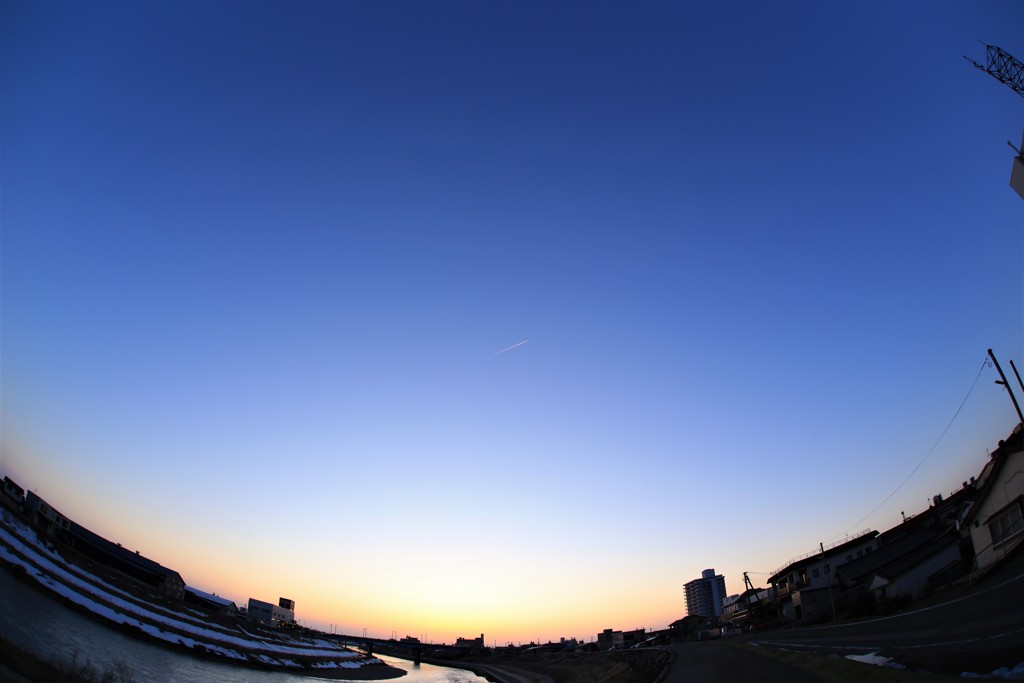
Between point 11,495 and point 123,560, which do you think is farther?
point 123,560

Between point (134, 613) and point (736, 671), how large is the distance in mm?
67013

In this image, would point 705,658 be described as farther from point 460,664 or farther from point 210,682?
point 460,664

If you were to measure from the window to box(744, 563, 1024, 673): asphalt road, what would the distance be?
17.1 feet

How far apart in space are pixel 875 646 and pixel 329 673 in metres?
85.0

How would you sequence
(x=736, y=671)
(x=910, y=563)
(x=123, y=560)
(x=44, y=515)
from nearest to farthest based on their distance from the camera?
(x=736, y=671) < (x=910, y=563) < (x=44, y=515) < (x=123, y=560)

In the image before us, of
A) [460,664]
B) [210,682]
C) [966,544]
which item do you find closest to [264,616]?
[460,664]

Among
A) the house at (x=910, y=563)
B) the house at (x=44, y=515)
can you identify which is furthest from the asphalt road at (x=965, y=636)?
the house at (x=44, y=515)

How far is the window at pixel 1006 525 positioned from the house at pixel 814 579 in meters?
37.3

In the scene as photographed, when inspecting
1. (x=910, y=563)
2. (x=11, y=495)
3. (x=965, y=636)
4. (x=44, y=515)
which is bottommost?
(x=965, y=636)

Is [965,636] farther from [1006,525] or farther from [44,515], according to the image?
[44,515]

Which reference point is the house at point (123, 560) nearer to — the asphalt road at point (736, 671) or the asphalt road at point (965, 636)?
the asphalt road at point (736, 671)

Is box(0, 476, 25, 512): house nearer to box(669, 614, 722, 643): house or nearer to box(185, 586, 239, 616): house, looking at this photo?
box(185, 586, 239, 616): house

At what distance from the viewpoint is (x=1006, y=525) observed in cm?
3684

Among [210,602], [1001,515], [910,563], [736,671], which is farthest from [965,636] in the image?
[210,602]
